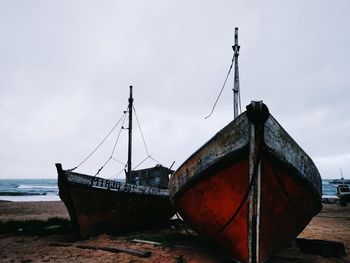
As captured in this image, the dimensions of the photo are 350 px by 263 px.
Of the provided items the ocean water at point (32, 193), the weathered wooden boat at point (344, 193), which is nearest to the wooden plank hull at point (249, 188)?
the weathered wooden boat at point (344, 193)

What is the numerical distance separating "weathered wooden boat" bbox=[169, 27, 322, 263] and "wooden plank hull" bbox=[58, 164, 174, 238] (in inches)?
146

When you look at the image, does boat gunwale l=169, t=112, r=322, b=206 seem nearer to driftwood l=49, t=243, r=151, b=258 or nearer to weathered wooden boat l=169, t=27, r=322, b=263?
weathered wooden boat l=169, t=27, r=322, b=263

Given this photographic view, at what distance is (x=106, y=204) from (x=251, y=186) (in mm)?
5627

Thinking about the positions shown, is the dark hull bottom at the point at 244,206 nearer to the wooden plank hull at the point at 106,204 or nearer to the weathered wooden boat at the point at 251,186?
the weathered wooden boat at the point at 251,186

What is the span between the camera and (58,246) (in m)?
7.37

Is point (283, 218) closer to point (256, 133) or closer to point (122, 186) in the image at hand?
point (256, 133)

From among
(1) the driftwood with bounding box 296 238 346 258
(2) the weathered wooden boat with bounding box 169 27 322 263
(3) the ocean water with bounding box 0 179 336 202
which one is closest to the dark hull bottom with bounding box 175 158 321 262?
(2) the weathered wooden boat with bounding box 169 27 322 263

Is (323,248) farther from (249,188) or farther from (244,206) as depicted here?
(249,188)

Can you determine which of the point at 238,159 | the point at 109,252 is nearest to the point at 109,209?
the point at 109,252

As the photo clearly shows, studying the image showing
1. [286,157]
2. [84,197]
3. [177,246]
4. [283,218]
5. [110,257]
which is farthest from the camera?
[84,197]

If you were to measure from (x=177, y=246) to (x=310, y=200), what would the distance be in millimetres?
3525

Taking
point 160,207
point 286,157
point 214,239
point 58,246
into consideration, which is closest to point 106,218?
point 58,246

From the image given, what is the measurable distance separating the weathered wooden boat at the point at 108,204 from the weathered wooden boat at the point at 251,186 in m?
3.71

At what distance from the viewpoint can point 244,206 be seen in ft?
15.8
